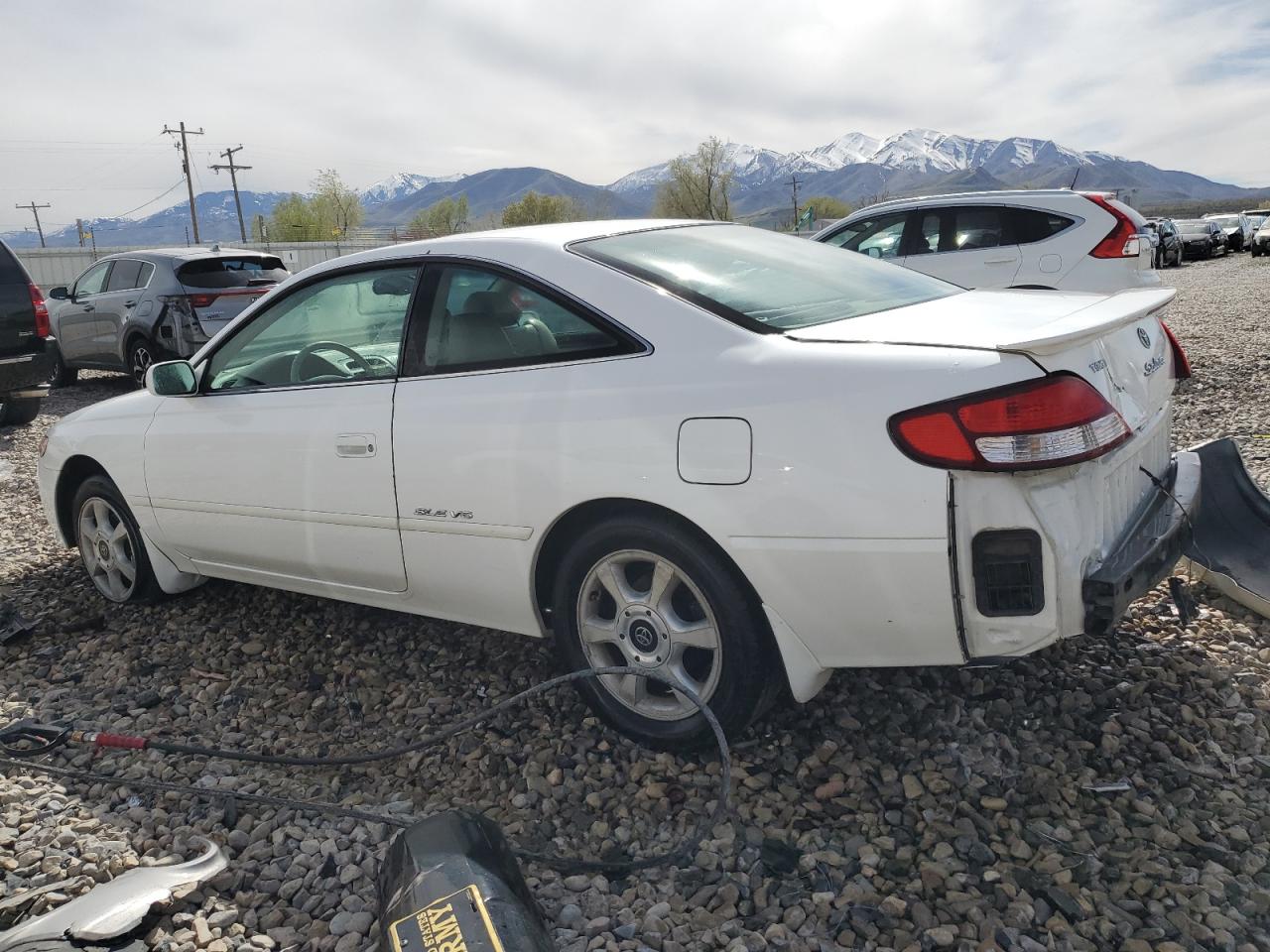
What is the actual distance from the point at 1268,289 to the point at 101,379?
18999 mm

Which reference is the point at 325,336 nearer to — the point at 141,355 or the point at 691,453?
the point at 691,453

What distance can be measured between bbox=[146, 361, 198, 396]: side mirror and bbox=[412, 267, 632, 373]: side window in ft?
4.13

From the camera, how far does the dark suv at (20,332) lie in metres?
8.65

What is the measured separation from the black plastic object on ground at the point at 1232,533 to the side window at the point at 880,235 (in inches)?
224

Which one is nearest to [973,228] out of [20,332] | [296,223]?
[20,332]

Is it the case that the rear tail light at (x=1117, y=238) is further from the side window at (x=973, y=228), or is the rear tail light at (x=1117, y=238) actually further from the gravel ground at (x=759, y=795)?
the gravel ground at (x=759, y=795)

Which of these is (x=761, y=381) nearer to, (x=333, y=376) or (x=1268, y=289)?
(x=333, y=376)

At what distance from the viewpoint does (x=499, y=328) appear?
3051mm

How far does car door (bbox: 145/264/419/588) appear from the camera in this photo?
3256 millimetres

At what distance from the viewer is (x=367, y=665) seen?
3.71m

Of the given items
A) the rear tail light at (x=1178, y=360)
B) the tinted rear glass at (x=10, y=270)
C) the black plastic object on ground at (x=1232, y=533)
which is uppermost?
the tinted rear glass at (x=10, y=270)

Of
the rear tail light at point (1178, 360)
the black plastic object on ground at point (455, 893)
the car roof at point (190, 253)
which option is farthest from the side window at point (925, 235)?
the black plastic object on ground at point (455, 893)

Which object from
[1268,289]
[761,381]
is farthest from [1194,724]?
[1268,289]

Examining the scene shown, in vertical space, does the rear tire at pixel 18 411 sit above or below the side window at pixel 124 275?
below
